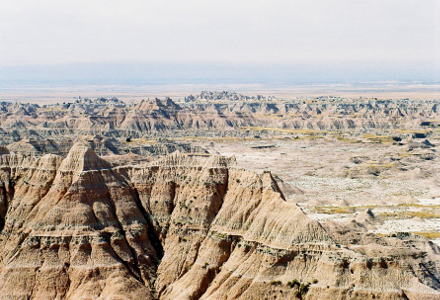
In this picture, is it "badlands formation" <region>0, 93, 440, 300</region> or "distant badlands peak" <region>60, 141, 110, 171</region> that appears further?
"distant badlands peak" <region>60, 141, 110, 171</region>

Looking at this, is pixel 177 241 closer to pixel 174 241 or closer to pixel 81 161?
pixel 174 241

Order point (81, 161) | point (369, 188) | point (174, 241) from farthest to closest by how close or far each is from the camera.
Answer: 1. point (369, 188)
2. point (81, 161)
3. point (174, 241)

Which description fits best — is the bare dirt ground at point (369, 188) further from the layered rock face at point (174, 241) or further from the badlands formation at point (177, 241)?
the layered rock face at point (174, 241)

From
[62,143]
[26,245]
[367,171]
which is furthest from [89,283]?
[367,171]

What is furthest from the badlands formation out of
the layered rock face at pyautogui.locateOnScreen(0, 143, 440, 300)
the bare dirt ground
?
the bare dirt ground

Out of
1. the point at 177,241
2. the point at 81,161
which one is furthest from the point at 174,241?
the point at 81,161

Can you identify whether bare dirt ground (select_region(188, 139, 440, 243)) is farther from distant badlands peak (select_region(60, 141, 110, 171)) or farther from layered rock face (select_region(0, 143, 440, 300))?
distant badlands peak (select_region(60, 141, 110, 171))

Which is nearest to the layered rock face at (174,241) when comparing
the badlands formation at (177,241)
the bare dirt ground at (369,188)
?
the badlands formation at (177,241)

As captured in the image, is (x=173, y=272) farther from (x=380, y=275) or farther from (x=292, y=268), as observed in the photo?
(x=380, y=275)
